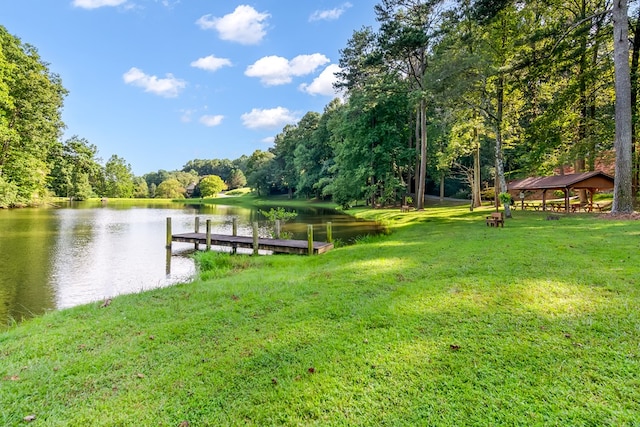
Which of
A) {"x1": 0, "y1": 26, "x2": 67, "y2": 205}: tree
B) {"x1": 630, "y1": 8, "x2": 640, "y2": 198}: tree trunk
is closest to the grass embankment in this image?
{"x1": 630, "y1": 8, "x2": 640, "y2": 198}: tree trunk

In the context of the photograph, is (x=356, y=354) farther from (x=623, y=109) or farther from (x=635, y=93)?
(x=635, y=93)

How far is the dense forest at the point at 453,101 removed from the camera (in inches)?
653

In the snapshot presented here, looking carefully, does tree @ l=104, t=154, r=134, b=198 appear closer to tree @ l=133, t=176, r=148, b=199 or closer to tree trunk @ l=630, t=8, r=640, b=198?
tree @ l=133, t=176, r=148, b=199

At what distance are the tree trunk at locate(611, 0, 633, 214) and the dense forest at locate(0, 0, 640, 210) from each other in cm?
9

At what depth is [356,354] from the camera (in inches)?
146

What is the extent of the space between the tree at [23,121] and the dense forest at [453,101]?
115 mm

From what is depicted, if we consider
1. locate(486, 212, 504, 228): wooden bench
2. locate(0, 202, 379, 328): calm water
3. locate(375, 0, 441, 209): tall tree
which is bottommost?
locate(0, 202, 379, 328): calm water

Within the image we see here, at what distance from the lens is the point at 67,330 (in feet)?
16.7

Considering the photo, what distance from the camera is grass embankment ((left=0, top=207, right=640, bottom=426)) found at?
9.37 feet

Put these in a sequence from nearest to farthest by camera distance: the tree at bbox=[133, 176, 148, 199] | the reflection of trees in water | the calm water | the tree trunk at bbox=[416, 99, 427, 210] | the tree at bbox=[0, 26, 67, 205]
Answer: the reflection of trees in water → the calm water → the tree trunk at bbox=[416, 99, 427, 210] → the tree at bbox=[0, 26, 67, 205] → the tree at bbox=[133, 176, 148, 199]

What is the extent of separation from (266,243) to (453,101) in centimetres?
1317

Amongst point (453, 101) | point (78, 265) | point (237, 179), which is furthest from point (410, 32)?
point (237, 179)

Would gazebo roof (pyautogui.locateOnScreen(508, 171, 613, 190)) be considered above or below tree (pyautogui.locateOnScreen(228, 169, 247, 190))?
below

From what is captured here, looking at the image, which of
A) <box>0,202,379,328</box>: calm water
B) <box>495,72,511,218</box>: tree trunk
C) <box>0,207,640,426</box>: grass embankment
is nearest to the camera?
<box>0,207,640,426</box>: grass embankment
